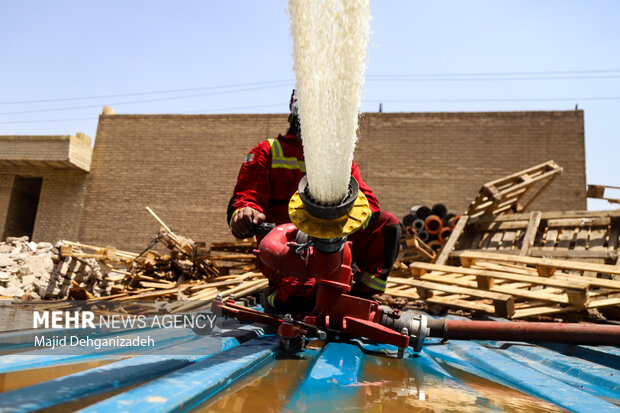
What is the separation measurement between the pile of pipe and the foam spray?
9.00 metres

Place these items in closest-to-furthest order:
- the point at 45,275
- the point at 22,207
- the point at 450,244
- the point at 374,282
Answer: the point at 374,282 → the point at 450,244 → the point at 45,275 → the point at 22,207

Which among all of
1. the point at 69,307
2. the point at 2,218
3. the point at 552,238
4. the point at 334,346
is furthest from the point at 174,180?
the point at 334,346

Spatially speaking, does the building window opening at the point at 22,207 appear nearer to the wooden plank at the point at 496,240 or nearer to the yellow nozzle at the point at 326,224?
the wooden plank at the point at 496,240

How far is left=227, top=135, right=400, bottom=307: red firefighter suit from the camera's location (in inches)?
100.0

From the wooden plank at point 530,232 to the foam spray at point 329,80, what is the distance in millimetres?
5174

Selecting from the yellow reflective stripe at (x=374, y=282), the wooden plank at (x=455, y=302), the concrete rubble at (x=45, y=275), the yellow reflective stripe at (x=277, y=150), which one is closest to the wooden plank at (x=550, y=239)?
the wooden plank at (x=455, y=302)

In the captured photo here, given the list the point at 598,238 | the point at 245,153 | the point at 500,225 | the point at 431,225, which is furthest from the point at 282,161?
the point at 245,153

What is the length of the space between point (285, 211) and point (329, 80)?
162cm

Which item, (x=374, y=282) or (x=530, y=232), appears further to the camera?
(x=530, y=232)

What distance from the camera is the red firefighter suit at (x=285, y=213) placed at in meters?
2.54

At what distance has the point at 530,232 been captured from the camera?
5820 mm

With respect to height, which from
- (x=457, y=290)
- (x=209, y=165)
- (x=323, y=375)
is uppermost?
(x=209, y=165)

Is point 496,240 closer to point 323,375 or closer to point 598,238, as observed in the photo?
point 598,238

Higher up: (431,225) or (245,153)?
(245,153)
